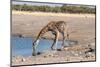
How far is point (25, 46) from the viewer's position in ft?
9.37

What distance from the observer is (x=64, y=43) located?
3070mm

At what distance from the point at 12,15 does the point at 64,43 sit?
0.75 metres

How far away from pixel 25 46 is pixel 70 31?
0.63 meters

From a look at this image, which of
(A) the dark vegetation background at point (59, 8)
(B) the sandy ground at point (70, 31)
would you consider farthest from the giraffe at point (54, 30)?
(A) the dark vegetation background at point (59, 8)

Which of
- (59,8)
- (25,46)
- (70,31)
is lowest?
(25,46)

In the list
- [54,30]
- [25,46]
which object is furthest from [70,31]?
[25,46]

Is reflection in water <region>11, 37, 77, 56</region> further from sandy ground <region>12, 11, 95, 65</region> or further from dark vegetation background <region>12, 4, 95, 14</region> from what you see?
dark vegetation background <region>12, 4, 95, 14</region>

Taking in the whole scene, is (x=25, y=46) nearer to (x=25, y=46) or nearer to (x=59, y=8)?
(x=25, y=46)

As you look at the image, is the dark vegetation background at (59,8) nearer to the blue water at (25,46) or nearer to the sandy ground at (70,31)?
the sandy ground at (70,31)

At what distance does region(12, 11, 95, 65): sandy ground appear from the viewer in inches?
112

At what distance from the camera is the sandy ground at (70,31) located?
9.30ft

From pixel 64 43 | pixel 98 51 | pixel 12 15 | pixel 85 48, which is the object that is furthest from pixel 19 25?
pixel 98 51

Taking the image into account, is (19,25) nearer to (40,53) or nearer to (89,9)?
(40,53)

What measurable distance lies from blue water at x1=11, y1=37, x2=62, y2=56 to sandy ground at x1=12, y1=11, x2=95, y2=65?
49 mm
